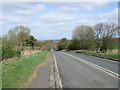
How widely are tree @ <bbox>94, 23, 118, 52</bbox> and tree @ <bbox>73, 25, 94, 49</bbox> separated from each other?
10.2 metres

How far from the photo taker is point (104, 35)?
5738 cm

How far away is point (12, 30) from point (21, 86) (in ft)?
207

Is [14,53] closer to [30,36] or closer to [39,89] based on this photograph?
[39,89]

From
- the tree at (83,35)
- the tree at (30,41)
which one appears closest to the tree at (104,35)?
the tree at (83,35)

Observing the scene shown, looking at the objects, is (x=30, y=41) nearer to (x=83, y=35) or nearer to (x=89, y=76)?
(x=83, y=35)

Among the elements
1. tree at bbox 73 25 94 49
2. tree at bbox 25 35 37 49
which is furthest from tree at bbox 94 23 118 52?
tree at bbox 25 35 37 49

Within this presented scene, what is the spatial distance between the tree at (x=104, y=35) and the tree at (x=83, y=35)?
1023 centimetres

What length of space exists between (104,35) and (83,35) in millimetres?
19041

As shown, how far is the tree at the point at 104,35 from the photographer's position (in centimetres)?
5394

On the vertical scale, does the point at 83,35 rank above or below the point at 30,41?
above

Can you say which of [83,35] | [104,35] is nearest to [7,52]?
[104,35]

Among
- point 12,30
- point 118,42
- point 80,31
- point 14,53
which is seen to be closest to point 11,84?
point 14,53

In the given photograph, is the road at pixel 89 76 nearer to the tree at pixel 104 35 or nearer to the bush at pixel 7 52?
the bush at pixel 7 52

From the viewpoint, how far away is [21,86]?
28.6 feet
